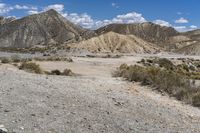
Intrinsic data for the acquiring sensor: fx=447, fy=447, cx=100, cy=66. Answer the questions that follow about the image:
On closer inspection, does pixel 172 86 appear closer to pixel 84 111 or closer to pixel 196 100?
pixel 196 100

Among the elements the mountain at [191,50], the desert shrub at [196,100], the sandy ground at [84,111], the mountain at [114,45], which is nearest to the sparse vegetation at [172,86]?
the desert shrub at [196,100]

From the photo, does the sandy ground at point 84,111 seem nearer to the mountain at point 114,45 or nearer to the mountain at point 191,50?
the mountain at point 114,45

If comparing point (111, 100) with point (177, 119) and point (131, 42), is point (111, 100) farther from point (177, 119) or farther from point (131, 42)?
point (131, 42)

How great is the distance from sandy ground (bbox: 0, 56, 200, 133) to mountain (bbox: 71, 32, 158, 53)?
390 feet

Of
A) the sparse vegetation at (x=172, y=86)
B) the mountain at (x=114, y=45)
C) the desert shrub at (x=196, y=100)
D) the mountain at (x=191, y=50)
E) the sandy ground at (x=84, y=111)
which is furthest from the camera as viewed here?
the mountain at (x=191, y=50)

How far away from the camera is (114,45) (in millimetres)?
145750

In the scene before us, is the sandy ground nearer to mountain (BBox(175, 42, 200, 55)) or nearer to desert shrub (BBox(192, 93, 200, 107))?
desert shrub (BBox(192, 93, 200, 107))

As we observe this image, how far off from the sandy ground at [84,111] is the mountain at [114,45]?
118978 millimetres

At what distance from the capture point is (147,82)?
942 inches

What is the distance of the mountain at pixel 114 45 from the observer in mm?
140250

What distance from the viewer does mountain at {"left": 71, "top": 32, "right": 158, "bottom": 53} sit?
14025cm

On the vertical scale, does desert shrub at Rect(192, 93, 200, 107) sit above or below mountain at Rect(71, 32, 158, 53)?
below

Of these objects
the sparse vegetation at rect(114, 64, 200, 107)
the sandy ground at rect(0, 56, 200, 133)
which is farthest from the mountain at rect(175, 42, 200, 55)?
the sandy ground at rect(0, 56, 200, 133)

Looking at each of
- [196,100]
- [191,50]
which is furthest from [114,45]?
[196,100]
